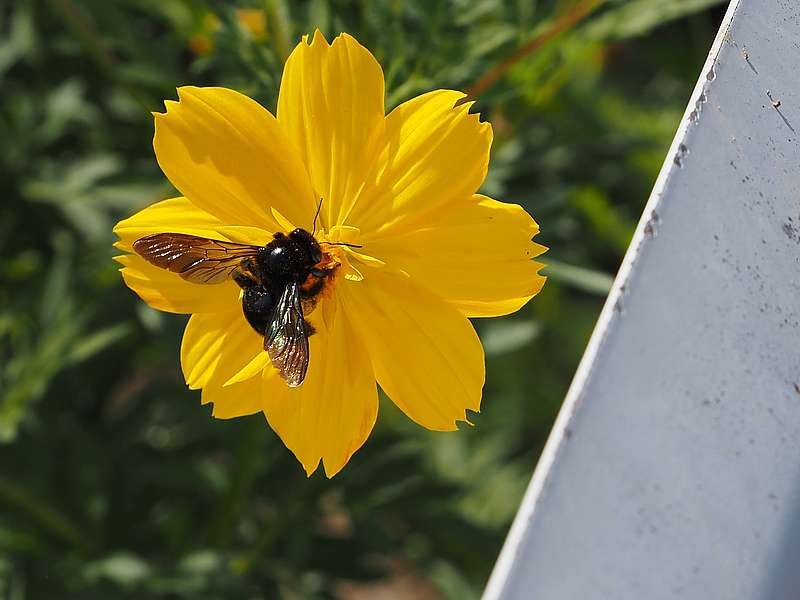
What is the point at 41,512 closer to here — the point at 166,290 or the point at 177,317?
the point at 177,317

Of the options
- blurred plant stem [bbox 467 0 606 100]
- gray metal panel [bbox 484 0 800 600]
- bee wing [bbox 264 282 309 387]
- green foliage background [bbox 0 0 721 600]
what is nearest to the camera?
gray metal panel [bbox 484 0 800 600]

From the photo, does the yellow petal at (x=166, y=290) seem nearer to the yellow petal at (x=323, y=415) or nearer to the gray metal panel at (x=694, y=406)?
the yellow petal at (x=323, y=415)

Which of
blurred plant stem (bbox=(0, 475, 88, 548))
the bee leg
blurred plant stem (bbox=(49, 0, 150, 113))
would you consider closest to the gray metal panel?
the bee leg

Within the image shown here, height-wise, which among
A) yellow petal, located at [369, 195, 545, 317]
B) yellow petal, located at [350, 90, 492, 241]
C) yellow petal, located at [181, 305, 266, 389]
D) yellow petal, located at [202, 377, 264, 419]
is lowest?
yellow petal, located at [202, 377, 264, 419]

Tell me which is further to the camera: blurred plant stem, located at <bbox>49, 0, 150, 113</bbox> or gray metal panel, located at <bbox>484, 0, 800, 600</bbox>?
blurred plant stem, located at <bbox>49, 0, 150, 113</bbox>

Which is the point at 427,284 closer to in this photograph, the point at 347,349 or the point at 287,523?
the point at 347,349

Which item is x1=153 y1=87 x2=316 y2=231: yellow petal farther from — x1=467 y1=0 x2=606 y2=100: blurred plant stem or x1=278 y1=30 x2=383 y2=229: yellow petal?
A: x1=467 y1=0 x2=606 y2=100: blurred plant stem

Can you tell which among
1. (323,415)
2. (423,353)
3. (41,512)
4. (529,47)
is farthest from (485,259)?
(41,512)
